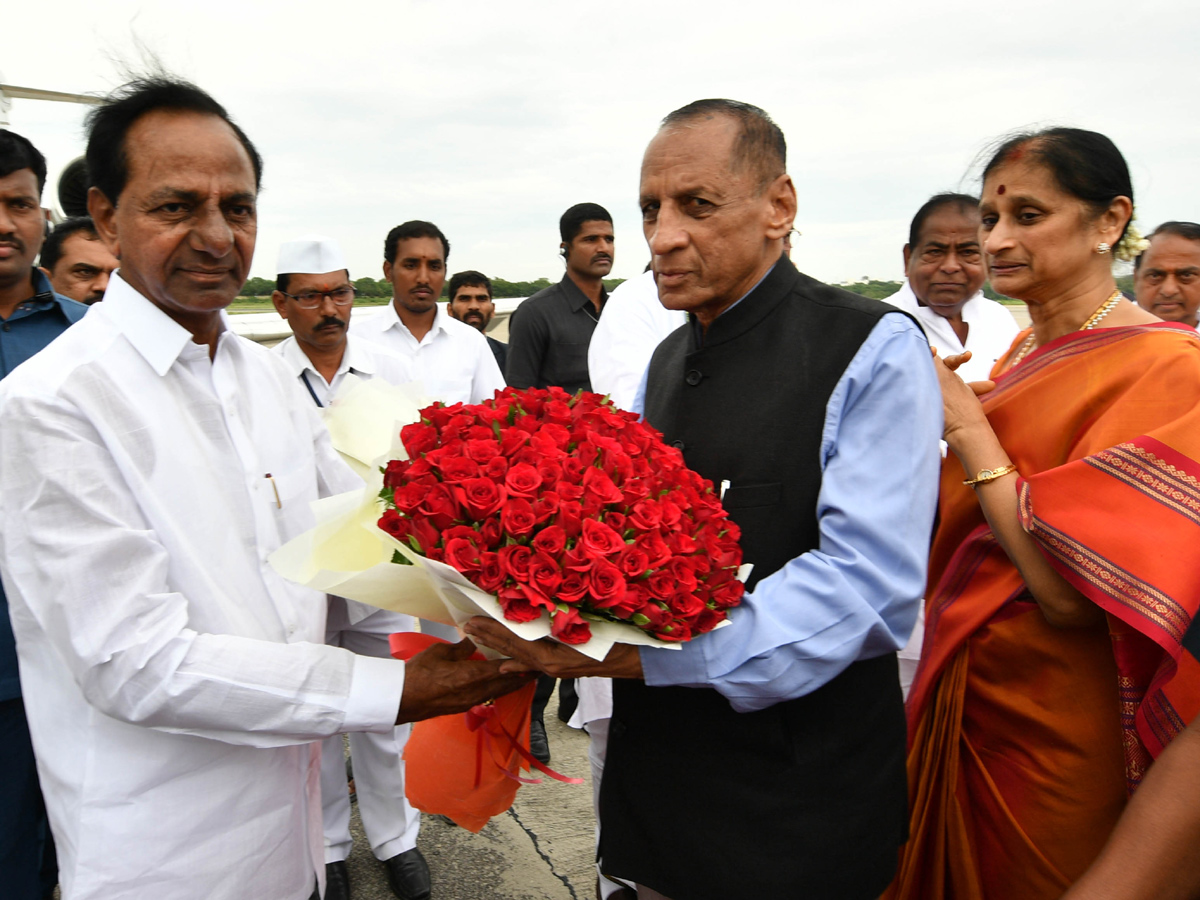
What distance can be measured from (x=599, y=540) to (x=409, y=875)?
2.69m

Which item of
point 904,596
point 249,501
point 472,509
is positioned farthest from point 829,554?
point 249,501

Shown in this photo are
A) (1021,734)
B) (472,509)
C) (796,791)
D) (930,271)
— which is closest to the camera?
(472,509)

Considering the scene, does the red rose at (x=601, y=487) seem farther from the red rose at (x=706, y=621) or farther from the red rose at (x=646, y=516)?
the red rose at (x=706, y=621)

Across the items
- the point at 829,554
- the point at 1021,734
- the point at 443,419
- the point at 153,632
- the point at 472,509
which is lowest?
the point at 1021,734

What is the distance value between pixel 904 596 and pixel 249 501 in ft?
5.05

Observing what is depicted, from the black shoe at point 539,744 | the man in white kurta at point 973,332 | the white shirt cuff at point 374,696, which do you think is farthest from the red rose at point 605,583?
the black shoe at point 539,744

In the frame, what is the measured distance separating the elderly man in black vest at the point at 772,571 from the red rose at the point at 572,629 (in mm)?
167

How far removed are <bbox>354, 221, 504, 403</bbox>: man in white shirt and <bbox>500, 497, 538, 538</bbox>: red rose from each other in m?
4.02

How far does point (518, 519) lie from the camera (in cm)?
153

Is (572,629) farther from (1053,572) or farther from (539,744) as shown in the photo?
(539,744)

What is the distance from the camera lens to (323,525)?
184 cm

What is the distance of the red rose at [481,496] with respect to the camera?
1.56 metres

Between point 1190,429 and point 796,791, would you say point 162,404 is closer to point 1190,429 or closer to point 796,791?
point 796,791

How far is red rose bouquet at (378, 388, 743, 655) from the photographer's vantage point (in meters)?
1.51
